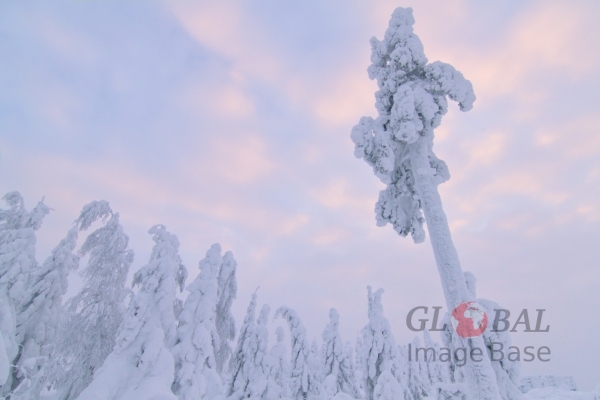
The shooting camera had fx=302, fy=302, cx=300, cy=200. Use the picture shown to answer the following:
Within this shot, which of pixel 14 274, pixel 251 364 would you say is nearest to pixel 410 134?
pixel 14 274

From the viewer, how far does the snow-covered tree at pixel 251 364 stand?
17578mm

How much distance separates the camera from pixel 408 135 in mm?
9883

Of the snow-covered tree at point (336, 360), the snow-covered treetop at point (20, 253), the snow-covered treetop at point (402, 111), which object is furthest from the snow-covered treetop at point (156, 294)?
the snow-covered tree at point (336, 360)

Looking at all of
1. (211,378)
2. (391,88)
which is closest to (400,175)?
(391,88)

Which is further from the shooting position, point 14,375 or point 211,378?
point 211,378

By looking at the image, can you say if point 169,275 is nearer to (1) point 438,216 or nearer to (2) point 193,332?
(2) point 193,332

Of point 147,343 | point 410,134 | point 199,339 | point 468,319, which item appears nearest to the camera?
point 468,319

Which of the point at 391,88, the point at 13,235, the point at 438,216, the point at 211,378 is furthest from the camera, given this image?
the point at 211,378

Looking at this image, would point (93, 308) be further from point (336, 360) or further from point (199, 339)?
point (336, 360)

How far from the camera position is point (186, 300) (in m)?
13.7

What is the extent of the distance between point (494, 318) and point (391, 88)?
8.30m

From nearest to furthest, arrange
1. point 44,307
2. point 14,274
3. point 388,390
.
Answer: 1. point 14,274
2. point 44,307
3. point 388,390

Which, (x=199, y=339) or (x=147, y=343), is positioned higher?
(x=199, y=339)

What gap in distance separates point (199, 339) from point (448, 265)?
1016 cm
